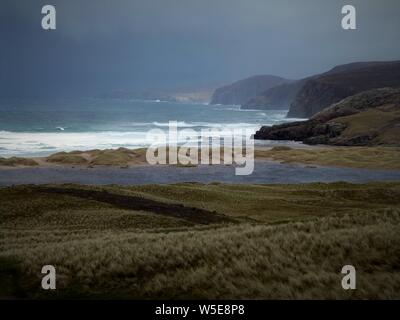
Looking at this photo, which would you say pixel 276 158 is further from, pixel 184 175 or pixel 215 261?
pixel 215 261

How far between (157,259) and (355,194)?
1263 inches

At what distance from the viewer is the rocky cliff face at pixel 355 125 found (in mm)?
92188

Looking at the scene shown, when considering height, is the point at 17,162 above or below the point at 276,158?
above

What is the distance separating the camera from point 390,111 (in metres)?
108

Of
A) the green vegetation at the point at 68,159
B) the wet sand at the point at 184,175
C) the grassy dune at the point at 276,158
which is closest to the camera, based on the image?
the wet sand at the point at 184,175

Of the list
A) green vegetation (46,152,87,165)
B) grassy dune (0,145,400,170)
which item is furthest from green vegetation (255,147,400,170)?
green vegetation (46,152,87,165)

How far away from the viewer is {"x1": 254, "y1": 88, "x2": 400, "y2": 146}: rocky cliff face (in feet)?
302

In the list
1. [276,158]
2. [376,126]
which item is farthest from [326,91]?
[276,158]

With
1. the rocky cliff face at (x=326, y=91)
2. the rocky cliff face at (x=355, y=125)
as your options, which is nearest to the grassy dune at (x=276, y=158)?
the rocky cliff face at (x=355, y=125)

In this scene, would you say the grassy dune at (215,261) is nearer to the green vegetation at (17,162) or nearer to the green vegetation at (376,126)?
the green vegetation at (17,162)

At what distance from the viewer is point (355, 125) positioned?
101 meters

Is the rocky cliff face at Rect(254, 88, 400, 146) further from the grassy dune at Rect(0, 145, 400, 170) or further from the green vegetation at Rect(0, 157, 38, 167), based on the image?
the green vegetation at Rect(0, 157, 38, 167)
